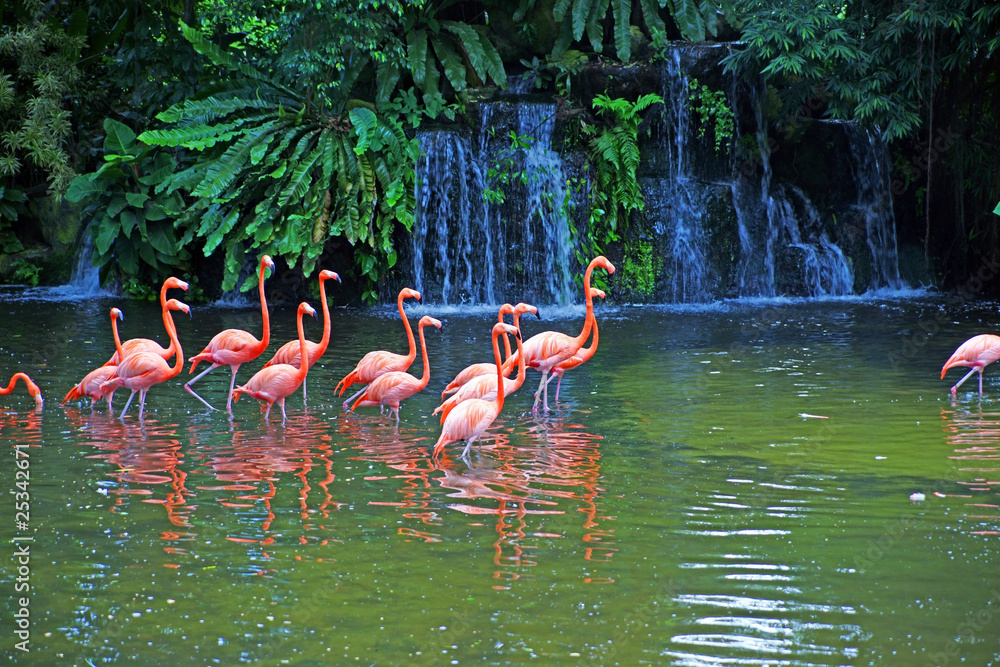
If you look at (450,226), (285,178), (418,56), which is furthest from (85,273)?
(418,56)

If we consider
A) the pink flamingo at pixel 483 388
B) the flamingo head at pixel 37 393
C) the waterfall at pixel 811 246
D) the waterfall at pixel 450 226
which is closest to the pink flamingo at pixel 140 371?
the flamingo head at pixel 37 393

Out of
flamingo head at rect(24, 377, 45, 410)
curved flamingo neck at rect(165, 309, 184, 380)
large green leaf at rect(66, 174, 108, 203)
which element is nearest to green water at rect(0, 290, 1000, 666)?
flamingo head at rect(24, 377, 45, 410)

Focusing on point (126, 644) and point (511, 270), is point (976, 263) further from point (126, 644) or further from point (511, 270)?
point (126, 644)

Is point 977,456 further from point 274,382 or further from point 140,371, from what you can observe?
point 140,371

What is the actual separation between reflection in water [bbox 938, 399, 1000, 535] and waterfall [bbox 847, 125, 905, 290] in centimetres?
963

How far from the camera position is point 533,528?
514cm

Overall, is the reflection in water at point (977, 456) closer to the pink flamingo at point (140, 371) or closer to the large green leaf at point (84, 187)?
the pink flamingo at point (140, 371)

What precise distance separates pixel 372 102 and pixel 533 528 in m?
12.6

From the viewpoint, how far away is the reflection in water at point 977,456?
207 inches

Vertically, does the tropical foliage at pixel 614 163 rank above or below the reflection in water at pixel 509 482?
above

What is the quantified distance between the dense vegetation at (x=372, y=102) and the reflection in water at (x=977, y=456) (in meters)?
7.56

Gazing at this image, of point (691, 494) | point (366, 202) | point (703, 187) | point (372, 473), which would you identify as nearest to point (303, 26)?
point (366, 202)

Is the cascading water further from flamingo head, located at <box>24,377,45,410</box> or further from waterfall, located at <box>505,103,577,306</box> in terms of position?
flamingo head, located at <box>24,377,45,410</box>

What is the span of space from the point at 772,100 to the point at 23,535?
14.5 m
